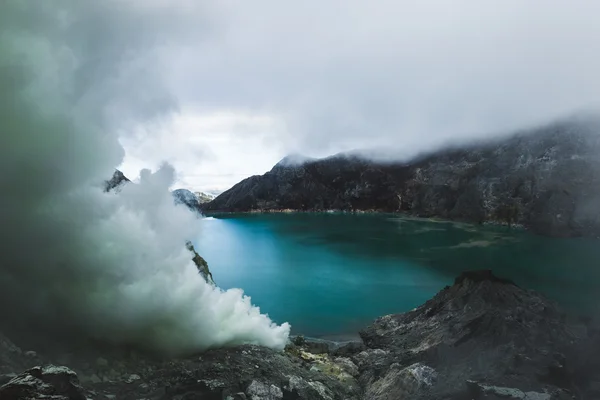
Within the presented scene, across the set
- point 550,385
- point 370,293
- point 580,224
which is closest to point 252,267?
point 370,293

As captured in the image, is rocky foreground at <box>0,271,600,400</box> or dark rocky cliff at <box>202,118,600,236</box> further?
dark rocky cliff at <box>202,118,600,236</box>

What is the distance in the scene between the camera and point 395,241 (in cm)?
9381

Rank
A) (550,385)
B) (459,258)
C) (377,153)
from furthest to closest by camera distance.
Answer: (377,153), (459,258), (550,385)

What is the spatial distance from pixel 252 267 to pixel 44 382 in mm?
60756

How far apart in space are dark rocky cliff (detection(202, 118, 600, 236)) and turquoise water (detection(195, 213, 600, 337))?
38.3 ft

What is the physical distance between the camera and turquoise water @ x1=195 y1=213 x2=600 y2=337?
137 feet

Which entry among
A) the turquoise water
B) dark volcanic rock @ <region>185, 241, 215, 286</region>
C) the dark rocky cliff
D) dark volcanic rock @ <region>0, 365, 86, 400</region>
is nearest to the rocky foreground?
dark volcanic rock @ <region>0, 365, 86, 400</region>

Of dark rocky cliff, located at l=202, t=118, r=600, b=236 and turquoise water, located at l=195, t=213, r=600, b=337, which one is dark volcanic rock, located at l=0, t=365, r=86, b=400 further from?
dark rocky cliff, located at l=202, t=118, r=600, b=236

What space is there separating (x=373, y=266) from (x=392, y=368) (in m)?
46.2

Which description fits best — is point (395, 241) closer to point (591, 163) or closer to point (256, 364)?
point (591, 163)

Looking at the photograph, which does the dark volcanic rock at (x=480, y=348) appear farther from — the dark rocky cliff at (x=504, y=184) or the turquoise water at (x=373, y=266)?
the dark rocky cliff at (x=504, y=184)

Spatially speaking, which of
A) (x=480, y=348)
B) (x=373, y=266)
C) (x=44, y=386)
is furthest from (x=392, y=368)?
(x=373, y=266)

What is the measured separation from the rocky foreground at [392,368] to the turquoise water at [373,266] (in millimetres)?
13287

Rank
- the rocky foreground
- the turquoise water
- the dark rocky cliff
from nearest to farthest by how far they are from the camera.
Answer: the rocky foreground → the turquoise water → the dark rocky cliff
